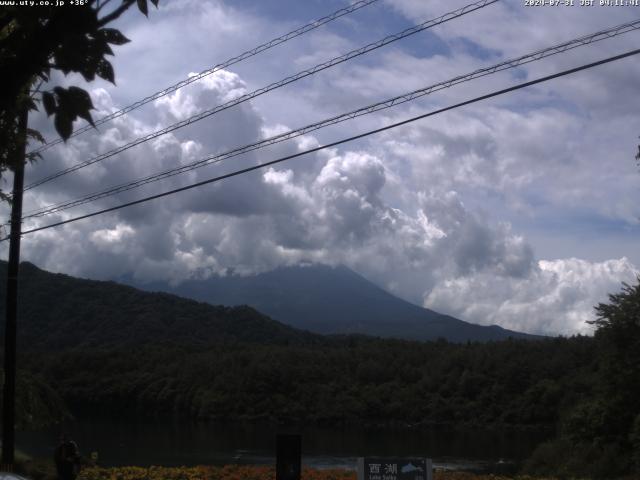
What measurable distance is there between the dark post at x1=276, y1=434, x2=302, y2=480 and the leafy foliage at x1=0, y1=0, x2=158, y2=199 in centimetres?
783

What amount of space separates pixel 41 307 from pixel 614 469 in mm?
111365

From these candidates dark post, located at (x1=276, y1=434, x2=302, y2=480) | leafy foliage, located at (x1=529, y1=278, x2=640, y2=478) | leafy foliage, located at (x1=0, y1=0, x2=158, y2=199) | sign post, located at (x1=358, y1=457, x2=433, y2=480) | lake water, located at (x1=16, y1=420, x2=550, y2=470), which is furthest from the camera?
lake water, located at (x1=16, y1=420, x2=550, y2=470)

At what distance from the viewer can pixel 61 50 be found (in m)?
4.50

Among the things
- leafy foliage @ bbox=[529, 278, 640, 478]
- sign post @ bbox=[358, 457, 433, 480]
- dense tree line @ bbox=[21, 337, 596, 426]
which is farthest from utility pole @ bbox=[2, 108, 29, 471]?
dense tree line @ bbox=[21, 337, 596, 426]

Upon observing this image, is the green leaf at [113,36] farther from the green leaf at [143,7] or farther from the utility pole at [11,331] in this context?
the utility pole at [11,331]

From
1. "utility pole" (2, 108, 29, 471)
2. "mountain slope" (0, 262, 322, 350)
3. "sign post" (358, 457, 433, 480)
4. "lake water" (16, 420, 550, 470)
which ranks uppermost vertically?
"mountain slope" (0, 262, 322, 350)

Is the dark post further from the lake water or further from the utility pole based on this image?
the lake water

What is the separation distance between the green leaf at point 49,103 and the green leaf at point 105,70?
1.02 feet

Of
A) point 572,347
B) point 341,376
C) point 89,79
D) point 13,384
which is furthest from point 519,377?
point 89,79

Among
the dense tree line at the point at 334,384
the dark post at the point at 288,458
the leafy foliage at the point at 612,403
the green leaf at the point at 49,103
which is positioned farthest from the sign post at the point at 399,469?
the dense tree line at the point at 334,384

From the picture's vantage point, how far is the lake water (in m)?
35.7

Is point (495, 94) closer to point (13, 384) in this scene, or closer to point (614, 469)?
point (13, 384)

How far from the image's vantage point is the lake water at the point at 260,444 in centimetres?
3566

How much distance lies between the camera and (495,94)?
452 inches
